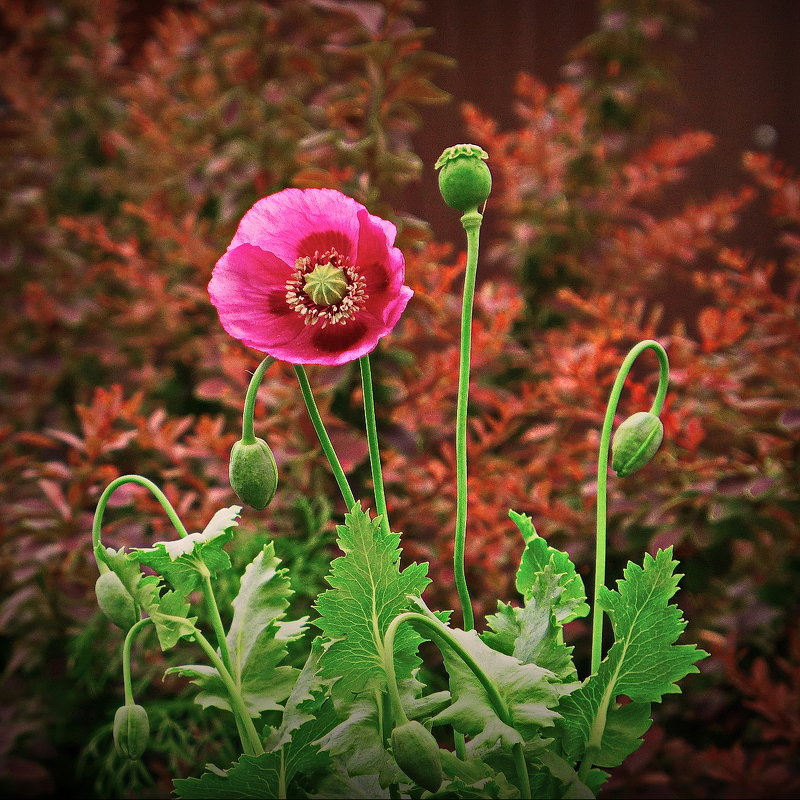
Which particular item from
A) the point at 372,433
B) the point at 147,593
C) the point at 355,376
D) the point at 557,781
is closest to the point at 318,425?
the point at 372,433

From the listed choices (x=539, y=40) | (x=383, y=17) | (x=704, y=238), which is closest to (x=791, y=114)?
(x=539, y=40)

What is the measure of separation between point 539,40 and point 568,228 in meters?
0.91

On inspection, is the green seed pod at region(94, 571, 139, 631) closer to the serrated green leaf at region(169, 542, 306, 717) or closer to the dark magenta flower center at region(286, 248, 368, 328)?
the serrated green leaf at region(169, 542, 306, 717)

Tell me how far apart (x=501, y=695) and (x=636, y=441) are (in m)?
0.16

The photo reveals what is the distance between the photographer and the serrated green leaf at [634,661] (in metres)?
0.45

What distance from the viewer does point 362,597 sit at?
424 mm

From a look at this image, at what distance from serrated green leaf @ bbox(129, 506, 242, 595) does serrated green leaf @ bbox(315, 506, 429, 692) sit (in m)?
0.07

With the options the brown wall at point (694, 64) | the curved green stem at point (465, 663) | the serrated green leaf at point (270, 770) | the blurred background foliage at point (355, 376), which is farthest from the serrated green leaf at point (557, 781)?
the brown wall at point (694, 64)

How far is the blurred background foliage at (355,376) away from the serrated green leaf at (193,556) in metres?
Answer: 0.34

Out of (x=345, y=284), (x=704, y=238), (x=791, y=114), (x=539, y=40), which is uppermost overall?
(x=539, y=40)

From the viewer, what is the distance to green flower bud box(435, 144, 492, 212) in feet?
1.43

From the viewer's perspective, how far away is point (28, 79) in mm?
1485

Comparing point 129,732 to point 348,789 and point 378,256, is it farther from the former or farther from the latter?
point 378,256

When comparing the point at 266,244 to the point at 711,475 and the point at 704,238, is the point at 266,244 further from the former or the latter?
the point at 704,238
